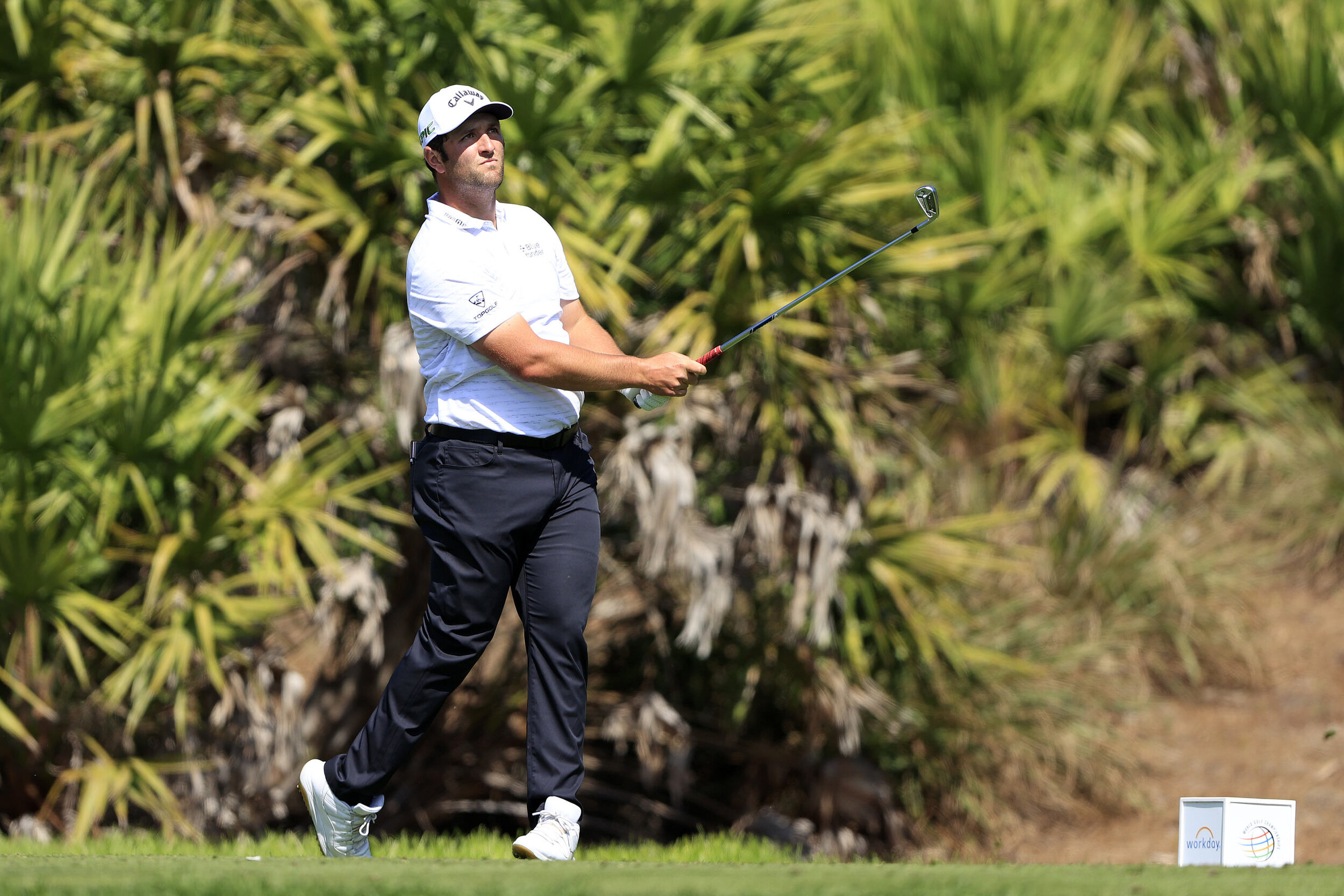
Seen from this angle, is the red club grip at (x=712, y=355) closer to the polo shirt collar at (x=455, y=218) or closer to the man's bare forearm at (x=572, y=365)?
the man's bare forearm at (x=572, y=365)

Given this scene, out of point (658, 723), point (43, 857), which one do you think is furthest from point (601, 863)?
point (658, 723)

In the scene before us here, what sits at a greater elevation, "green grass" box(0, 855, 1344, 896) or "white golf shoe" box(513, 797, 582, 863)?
"green grass" box(0, 855, 1344, 896)

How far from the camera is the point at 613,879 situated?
3.33 metres

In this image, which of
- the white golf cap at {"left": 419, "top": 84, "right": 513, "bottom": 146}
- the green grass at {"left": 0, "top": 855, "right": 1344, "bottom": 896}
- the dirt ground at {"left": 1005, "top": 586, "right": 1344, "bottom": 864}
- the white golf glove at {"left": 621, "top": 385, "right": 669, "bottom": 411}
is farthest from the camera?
the dirt ground at {"left": 1005, "top": 586, "right": 1344, "bottom": 864}

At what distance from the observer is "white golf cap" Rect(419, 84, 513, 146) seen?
439 cm

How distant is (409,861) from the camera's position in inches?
156

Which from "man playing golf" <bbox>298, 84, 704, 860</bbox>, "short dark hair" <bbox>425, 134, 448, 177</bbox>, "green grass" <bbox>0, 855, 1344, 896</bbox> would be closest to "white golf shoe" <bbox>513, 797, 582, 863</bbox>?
"man playing golf" <bbox>298, 84, 704, 860</bbox>

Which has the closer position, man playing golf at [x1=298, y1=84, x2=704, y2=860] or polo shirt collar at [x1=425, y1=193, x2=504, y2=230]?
man playing golf at [x1=298, y1=84, x2=704, y2=860]

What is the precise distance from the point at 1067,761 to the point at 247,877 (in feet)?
20.6

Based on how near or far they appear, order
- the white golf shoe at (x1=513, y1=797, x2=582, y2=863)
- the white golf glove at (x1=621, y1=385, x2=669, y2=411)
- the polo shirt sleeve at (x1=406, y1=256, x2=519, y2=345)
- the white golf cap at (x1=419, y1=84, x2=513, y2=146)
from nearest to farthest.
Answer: the white golf shoe at (x1=513, y1=797, x2=582, y2=863), the polo shirt sleeve at (x1=406, y1=256, x2=519, y2=345), the white golf cap at (x1=419, y1=84, x2=513, y2=146), the white golf glove at (x1=621, y1=385, x2=669, y2=411)

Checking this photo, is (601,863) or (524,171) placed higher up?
(524,171)

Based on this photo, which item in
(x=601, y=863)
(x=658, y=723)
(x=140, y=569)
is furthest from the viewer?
(x=658, y=723)

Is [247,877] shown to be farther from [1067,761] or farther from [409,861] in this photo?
[1067,761]

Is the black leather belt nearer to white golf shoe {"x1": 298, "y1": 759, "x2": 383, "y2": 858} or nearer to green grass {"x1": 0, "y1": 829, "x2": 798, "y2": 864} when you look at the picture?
white golf shoe {"x1": 298, "y1": 759, "x2": 383, "y2": 858}
